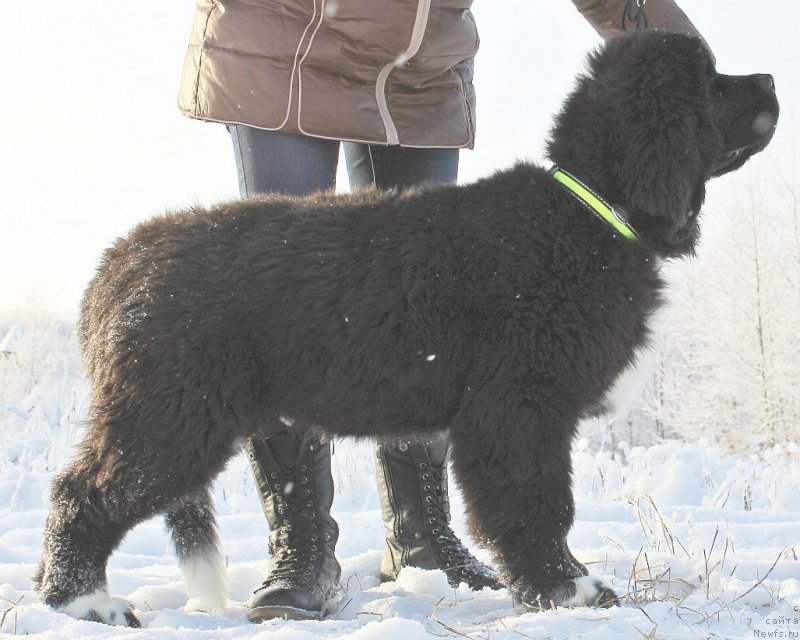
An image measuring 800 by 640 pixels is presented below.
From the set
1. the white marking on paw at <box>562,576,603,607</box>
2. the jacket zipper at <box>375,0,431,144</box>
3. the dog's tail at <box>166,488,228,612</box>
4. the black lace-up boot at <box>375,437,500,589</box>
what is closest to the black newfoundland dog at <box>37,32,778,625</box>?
the white marking on paw at <box>562,576,603,607</box>

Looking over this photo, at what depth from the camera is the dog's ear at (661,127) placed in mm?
Answer: 2588

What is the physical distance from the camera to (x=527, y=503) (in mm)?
2400

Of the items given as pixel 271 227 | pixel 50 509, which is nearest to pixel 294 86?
pixel 271 227

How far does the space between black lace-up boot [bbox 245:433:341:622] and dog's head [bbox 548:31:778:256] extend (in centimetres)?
135

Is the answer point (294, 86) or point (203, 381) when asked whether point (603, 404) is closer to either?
point (203, 381)

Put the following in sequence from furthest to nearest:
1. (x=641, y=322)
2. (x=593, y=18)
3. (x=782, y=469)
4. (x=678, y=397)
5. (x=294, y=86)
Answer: (x=678, y=397)
(x=782, y=469)
(x=593, y=18)
(x=294, y=86)
(x=641, y=322)

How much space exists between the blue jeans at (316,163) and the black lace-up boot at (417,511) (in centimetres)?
100

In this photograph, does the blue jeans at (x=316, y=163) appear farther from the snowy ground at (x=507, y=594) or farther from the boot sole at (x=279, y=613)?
the boot sole at (x=279, y=613)

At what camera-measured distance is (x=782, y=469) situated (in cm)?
557

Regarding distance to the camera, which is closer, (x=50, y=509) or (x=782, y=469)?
(x=50, y=509)

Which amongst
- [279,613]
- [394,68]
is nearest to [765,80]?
[394,68]

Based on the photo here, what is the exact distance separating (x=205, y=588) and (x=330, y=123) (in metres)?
1.60

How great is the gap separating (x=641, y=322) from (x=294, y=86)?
54.4 inches

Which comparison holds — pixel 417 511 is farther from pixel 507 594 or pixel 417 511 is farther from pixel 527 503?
pixel 527 503
